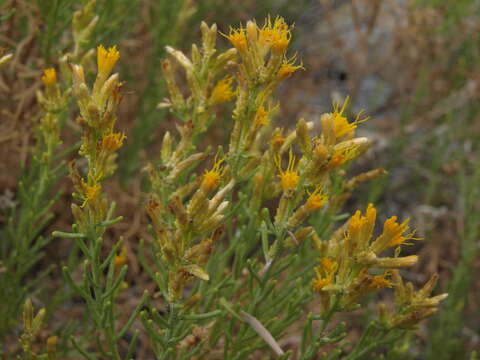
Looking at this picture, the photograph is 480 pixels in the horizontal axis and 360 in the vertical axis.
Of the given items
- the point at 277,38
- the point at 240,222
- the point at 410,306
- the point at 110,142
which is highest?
the point at 277,38

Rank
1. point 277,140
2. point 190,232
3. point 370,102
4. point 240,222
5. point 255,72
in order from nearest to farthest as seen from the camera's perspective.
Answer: point 190,232 → point 255,72 → point 277,140 → point 240,222 → point 370,102

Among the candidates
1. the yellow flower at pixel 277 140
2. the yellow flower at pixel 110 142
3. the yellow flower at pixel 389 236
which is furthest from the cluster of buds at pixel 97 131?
the yellow flower at pixel 389 236

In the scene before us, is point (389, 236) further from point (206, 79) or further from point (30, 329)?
point (30, 329)

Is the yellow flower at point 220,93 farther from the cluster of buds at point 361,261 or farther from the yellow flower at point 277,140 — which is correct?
the cluster of buds at point 361,261

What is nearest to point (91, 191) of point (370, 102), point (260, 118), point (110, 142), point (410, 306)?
point (110, 142)

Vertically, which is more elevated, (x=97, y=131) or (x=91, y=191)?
(x=97, y=131)

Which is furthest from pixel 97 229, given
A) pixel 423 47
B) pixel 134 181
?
pixel 423 47

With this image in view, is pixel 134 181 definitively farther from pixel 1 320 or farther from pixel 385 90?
pixel 385 90
